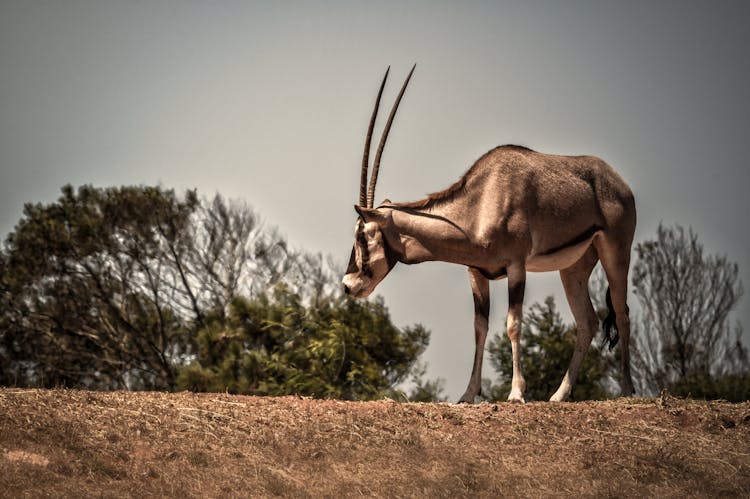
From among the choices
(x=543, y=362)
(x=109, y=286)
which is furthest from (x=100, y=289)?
(x=543, y=362)

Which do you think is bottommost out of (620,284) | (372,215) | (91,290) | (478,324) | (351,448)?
(351,448)

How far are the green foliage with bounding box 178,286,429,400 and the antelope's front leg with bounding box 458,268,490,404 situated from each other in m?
12.2

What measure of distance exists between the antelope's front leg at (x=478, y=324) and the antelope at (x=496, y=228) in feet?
0.04

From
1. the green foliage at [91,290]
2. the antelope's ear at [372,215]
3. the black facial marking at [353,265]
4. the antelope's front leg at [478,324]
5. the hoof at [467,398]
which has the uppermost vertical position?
the green foliage at [91,290]

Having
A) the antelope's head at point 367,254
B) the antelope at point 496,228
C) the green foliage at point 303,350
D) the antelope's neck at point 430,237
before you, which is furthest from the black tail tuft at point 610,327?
the green foliage at point 303,350

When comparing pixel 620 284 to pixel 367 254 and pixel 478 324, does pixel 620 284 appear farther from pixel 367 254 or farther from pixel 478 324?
pixel 367 254

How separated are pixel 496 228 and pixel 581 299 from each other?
2343 mm

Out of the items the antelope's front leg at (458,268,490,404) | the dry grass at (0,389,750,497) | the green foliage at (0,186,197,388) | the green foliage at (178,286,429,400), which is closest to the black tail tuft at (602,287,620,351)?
the antelope's front leg at (458,268,490,404)

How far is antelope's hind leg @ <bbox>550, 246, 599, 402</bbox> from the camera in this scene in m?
14.7

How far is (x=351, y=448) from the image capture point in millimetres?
10641

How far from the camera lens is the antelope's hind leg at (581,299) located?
1467 cm

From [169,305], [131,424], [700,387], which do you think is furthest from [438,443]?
[169,305]

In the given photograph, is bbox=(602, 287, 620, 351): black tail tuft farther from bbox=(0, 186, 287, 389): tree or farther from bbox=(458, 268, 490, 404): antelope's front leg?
bbox=(0, 186, 287, 389): tree

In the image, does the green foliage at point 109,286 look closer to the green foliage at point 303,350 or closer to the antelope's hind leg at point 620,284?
the green foliage at point 303,350
